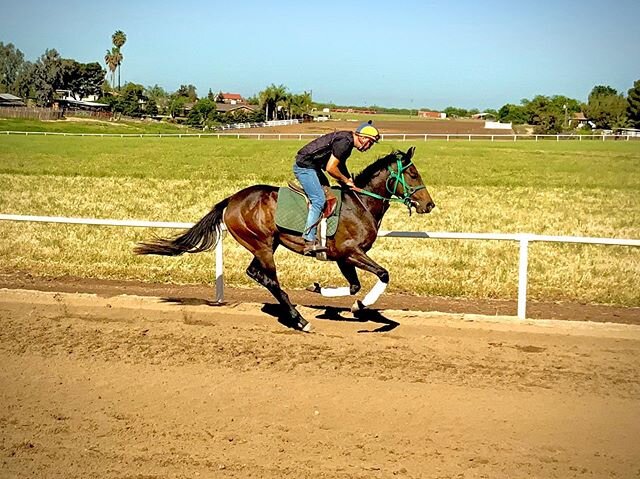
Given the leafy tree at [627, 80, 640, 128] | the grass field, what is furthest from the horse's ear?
the leafy tree at [627, 80, 640, 128]

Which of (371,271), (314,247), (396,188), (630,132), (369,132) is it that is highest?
(630,132)

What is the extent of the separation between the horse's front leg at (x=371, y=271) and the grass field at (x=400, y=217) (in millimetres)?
3235

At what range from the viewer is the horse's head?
31.0 feet

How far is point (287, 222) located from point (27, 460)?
430 cm

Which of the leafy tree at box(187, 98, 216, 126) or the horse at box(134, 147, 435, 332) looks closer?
the horse at box(134, 147, 435, 332)

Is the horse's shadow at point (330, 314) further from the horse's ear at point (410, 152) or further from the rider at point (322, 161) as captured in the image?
the horse's ear at point (410, 152)

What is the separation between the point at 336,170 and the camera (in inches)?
361

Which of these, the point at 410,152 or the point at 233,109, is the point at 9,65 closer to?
the point at 233,109

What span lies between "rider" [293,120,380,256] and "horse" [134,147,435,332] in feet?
0.78

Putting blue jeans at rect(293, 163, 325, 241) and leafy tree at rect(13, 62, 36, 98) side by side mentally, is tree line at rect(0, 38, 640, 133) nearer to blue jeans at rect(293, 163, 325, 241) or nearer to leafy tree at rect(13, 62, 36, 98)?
leafy tree at rect(13, 62, 36, 98)

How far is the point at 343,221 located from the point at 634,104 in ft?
392

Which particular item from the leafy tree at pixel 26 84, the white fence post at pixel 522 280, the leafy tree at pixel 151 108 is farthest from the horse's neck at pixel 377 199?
the leafy tree at pixel 26 84

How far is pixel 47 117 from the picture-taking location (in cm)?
10000

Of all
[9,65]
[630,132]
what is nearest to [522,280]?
[630,132]
